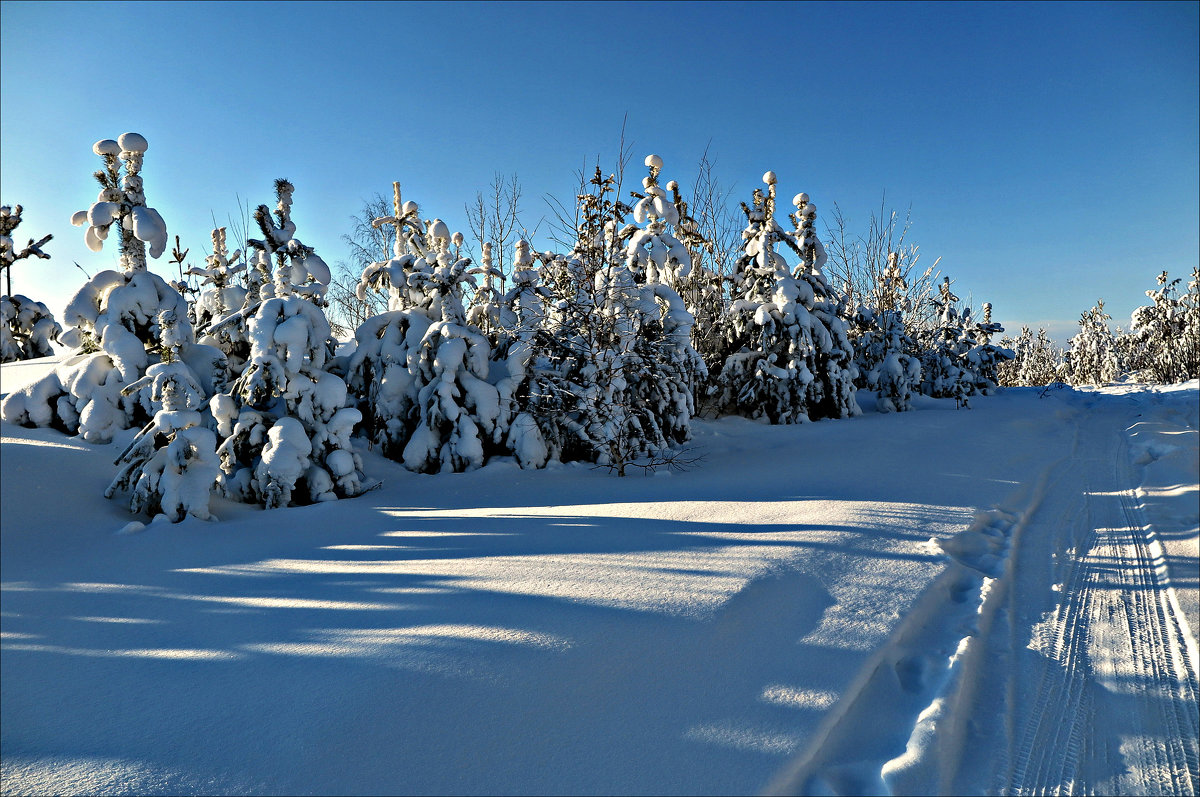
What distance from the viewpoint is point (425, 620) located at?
308 centimetres

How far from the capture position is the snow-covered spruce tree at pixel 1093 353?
26516mm

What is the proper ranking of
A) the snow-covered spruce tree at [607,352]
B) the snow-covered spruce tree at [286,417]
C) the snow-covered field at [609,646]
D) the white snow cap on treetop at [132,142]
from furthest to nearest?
1. the snow-covered spruce tree at [607,352]
2. the white snow cap on treetop at [132,142]
3. the snow-covered spruce tree at [286,417]
4. the snow-covered field at [609,646]

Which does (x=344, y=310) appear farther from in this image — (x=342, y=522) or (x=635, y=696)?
(x=635, y=696)

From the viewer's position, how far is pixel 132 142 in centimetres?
663

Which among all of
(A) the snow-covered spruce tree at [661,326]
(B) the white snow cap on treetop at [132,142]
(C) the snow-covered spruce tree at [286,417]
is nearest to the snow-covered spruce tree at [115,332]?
(B) the white snow cap on treetop at [132,142]

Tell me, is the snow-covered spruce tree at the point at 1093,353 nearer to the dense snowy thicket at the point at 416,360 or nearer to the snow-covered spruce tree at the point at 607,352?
the dense snowy thicket at the point at 416,360

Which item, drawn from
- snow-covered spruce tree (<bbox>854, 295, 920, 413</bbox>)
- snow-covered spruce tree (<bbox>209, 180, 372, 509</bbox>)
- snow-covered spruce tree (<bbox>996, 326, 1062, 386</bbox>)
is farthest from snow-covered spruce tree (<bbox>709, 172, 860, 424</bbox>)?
snow-covered spruce tree (<bbox>996, 326, 1062, 386</bbox>)

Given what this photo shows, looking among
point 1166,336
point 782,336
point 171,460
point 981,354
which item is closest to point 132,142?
point 171,460

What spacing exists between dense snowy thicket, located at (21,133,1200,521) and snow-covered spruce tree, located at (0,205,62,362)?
19.9 feet

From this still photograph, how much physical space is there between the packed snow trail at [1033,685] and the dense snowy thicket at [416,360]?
14.5ft

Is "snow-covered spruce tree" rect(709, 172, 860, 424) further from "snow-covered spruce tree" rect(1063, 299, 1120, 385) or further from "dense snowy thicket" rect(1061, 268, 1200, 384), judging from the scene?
"snow-covered spruce tree" rect(1063, 299, 1120, 385)

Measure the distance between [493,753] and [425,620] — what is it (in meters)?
1.00

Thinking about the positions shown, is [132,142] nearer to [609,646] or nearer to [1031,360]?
[609,646]

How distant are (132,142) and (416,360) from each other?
12.4ft
